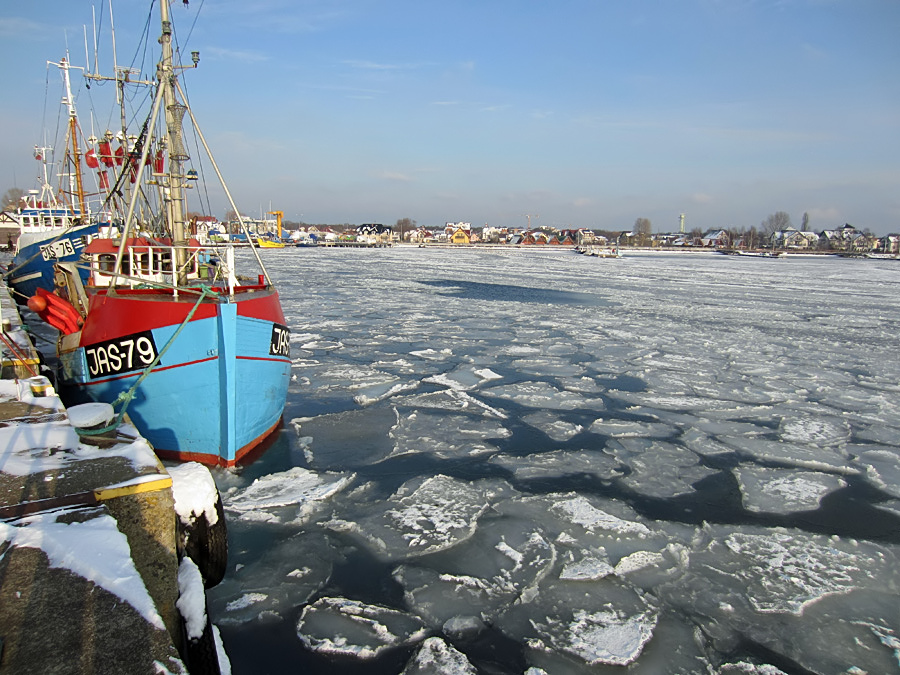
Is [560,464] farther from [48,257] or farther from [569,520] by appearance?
[48,257]

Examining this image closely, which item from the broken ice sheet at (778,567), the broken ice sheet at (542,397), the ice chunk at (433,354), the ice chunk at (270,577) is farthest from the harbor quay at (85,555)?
the ice chunk at (433,354)

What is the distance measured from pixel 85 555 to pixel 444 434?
5.18 m

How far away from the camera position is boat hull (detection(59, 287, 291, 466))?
6387 millimetres

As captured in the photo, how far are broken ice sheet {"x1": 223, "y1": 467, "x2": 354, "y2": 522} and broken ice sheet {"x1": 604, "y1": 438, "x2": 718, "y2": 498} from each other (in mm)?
3326

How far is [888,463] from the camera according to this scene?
264 inches

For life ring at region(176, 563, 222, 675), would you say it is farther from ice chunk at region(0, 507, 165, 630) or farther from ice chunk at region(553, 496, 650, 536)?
ice chunk at region(553, 496, 650, 536)

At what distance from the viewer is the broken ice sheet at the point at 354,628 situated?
3672mm

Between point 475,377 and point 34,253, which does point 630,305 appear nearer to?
point 475,377

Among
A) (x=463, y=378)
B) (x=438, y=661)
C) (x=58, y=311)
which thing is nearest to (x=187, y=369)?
(x=58, y=311)

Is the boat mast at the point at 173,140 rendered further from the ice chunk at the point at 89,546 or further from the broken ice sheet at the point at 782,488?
the broken ice sheet at the point at 782,488

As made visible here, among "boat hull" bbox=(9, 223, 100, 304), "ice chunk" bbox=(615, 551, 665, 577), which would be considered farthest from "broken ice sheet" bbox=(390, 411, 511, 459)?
"boat hull" bbox=(9, 223, 100, 304)

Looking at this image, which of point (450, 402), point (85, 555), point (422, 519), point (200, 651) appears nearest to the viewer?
point (85, 555)

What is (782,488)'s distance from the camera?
19.7 feet

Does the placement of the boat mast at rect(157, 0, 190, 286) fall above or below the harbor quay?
above
